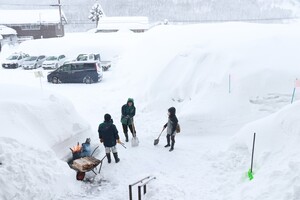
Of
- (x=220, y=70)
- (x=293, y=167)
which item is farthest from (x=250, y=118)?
(x=293, y=167)

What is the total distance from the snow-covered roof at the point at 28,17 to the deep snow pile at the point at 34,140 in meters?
50.4

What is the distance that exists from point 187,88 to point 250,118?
346 centimetres

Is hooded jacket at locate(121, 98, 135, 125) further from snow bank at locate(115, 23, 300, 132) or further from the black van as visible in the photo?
the black van

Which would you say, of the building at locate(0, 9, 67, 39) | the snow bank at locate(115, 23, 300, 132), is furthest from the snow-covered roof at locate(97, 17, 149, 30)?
the snow bank at locate(115, 23, 300, 132)

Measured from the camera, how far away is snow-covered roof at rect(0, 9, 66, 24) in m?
56.1

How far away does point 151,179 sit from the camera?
23.2ft

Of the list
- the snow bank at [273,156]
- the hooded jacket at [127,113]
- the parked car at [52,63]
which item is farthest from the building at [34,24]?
the snow bank at [273,156]

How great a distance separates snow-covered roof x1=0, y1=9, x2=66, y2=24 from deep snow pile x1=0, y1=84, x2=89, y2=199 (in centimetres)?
5040

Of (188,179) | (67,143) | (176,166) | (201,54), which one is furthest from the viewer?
(201,54)

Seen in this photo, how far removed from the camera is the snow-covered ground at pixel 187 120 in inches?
279

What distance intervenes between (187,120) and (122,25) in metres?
46.3

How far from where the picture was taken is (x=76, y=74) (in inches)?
859

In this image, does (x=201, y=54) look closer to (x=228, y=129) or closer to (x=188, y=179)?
(x=228, y=129)

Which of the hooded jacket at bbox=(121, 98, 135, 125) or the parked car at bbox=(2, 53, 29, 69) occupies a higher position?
the hooded jacket at bbox=(121, 98, 135, 125)
